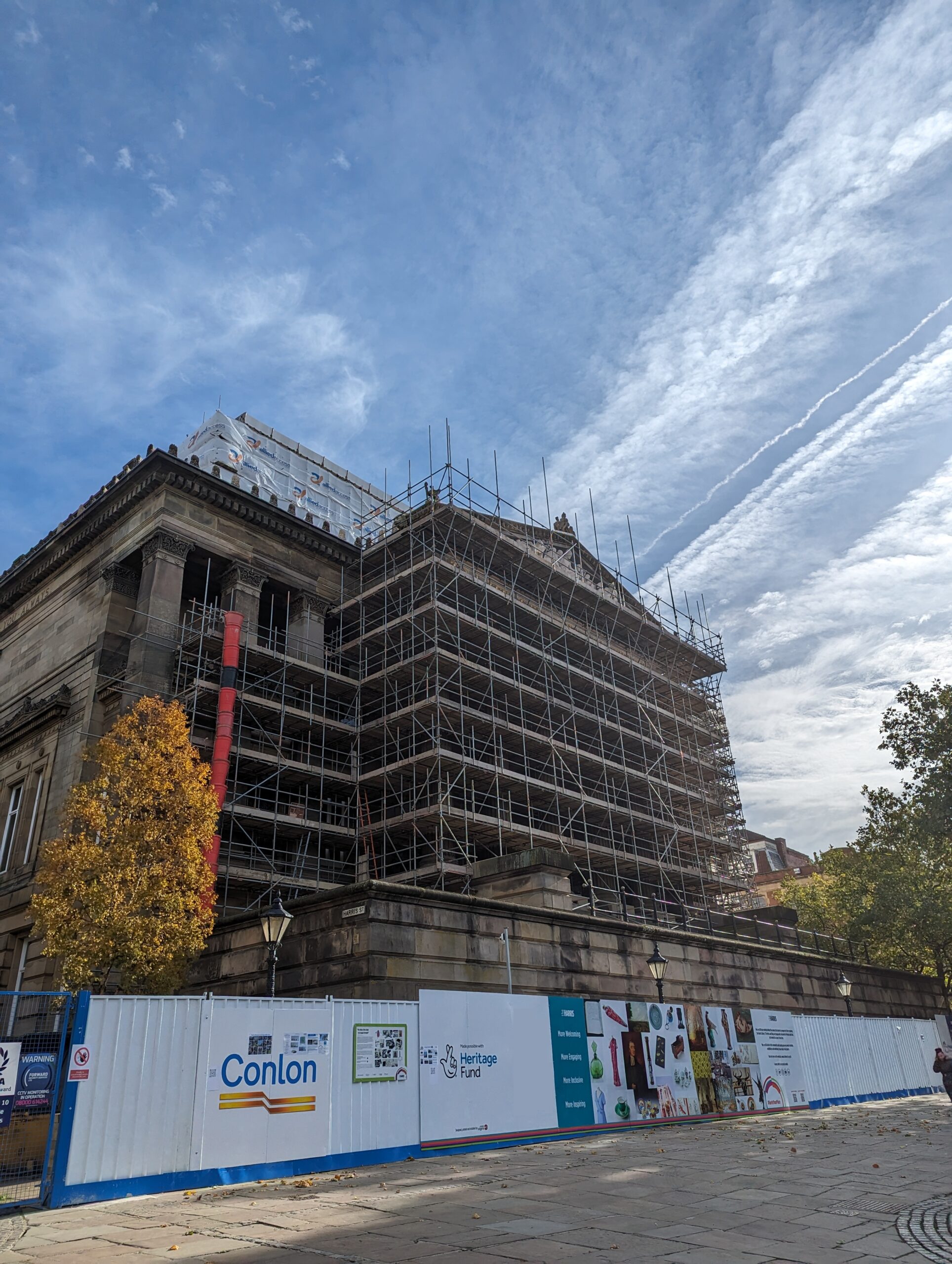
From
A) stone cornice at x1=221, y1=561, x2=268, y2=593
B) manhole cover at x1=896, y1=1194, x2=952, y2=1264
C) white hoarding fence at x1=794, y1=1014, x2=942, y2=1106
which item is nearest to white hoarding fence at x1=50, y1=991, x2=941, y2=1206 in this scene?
white hoarding fence at x1=794, y1=1014, x2=942, y2=1106

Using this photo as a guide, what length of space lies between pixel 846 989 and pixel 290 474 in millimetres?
34051

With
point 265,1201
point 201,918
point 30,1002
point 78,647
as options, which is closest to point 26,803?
point 78,647

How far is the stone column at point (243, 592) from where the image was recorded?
3431 cm

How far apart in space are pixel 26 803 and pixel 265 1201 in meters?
25.5

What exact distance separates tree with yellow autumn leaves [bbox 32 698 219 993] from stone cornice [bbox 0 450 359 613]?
1278 cm

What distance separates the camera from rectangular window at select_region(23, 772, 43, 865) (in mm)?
30250

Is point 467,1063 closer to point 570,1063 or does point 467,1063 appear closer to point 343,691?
point 570,1063

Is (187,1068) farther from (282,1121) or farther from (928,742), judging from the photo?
(928,742)

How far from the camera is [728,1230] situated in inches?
319

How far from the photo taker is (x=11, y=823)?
3247 centimetres

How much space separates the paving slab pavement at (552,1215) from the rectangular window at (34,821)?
71.0 ft

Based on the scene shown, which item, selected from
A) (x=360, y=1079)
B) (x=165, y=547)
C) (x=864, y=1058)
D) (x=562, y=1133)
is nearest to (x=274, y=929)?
(x=360, y=1079)

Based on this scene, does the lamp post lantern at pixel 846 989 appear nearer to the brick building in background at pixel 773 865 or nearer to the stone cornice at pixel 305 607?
the stone cornice at pixel 305 607

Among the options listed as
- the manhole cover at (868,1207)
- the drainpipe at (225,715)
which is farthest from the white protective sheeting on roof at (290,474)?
the manhole cover at (868,1207)
